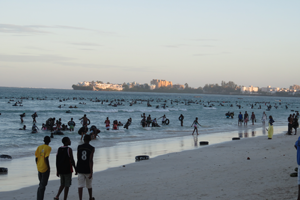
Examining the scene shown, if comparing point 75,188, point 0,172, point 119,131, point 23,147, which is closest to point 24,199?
point 75,188

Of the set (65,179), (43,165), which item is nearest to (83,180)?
(65,179)

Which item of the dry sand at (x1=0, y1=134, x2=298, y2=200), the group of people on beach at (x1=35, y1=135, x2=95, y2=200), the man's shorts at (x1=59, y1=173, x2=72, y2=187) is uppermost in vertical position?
the group of people on beach at (x1=35, y1=135, x2=95, y2=200)

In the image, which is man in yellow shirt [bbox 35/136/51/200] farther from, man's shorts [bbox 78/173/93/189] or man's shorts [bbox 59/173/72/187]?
man's shorts [bbox 78/173/93/189]

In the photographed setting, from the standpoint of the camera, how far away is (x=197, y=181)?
8.49 meters

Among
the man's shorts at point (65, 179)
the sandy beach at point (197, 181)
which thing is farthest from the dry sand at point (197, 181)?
the man's shorts at point (65, 179)

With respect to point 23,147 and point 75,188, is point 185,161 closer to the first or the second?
point 75,188

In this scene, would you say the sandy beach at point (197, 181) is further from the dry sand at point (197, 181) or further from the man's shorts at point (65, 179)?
the man's shorts at point (65, 179)

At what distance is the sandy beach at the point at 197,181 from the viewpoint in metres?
7.17

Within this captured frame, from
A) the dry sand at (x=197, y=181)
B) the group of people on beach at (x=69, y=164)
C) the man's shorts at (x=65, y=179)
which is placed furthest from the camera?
the dry sand at (x=197, y=181)

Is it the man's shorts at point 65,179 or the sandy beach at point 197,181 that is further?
the sandy beach at point 197,181

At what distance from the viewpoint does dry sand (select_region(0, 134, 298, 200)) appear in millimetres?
7152

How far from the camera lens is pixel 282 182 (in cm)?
772

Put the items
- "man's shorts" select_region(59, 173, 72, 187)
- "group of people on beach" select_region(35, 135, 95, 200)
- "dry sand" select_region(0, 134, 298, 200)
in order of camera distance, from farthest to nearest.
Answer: "dry sand" select_region(0, 134, 298, 200)
"man's shorts" select_region(59, 173, 72, 187)
"group of people on beach" select_region(35, 135, 95, 200)

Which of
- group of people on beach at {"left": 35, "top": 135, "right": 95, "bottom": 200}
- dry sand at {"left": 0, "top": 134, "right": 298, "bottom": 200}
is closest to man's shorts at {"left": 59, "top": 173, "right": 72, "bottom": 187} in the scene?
group of people on beach at {"left": 35, "top": 135, "right": 95, "bottom": 200}
